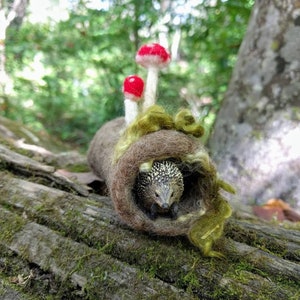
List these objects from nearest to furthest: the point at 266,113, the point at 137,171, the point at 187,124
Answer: the point at 137,171 < the point at 187,124 < the point at 266,113

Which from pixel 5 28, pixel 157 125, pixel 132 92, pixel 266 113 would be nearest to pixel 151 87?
pixel 132 92

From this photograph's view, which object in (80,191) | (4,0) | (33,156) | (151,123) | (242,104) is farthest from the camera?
(4,0)

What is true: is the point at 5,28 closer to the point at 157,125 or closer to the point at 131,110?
the point at 131,110

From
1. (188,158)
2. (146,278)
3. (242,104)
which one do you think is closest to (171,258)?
(146,278)

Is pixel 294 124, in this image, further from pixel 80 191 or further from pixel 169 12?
pixel 169 12

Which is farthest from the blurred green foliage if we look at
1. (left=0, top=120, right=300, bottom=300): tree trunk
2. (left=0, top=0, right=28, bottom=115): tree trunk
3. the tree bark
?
(left=0, top=120, right=300, bottom=300): tree trunk

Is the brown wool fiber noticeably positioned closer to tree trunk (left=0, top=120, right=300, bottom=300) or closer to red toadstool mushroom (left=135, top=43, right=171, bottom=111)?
tree trunk (left=0, top=120, right=300, bottom=300)
